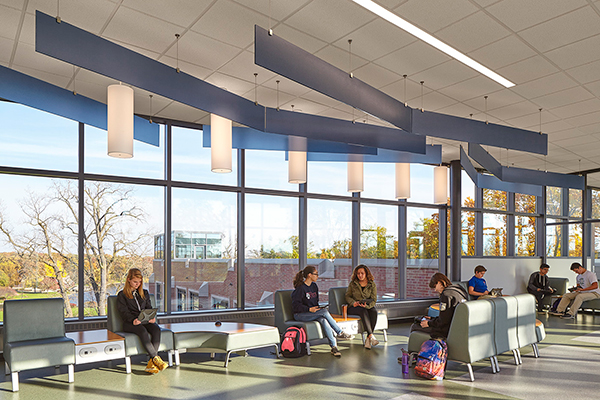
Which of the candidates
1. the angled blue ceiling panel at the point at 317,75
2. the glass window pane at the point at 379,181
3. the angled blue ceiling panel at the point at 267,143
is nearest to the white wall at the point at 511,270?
the glass window pane at the point at 379,181

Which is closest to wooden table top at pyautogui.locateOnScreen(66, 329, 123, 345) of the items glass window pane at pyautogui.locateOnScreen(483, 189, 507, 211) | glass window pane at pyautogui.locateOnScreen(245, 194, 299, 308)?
glass window pane at pyautogui.locateOnScreen(245, 194, 299, 308)

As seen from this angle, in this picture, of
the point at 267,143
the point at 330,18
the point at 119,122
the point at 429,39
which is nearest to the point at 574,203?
the point at 267,143

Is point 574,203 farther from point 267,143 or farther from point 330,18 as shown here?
point 330,18

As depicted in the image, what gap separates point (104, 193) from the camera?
7957mm

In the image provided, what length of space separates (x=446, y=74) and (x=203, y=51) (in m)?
3.08

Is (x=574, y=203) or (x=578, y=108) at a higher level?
(x=578, y=108)

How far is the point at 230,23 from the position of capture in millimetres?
4941

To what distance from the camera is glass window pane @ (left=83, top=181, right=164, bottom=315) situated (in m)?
7.79

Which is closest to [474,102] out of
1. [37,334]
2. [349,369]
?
[349,369]

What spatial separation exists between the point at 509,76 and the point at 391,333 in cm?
519

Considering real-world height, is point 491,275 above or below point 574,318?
above

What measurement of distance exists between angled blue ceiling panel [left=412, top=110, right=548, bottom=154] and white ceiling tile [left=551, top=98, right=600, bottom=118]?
1.62 feet

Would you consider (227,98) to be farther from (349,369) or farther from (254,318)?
(254,318)

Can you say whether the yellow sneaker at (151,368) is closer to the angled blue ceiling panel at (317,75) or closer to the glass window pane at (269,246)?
the glass window pane at (269,246)
